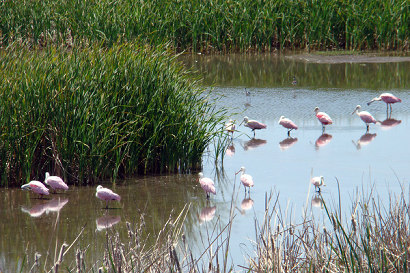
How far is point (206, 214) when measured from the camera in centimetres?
725

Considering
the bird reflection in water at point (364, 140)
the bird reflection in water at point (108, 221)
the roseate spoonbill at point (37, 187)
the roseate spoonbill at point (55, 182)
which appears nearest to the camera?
the bird reflection in water at point (108, 221)

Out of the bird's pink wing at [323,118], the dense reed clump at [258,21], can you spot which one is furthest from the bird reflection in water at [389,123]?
the dense reed clump at [258,21]

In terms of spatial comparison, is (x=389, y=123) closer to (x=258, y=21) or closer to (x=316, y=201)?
(x=316, y=201)

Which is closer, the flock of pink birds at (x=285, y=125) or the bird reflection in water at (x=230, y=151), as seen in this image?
the flock of pink birds at (x=285, y=125)

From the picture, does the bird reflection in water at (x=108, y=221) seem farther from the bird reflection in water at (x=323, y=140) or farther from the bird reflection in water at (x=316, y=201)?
the bird reflection in water at (x=323, y=140)

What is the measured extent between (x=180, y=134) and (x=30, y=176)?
1.79 m

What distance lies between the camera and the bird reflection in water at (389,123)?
11.7 metres

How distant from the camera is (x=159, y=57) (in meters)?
9.16

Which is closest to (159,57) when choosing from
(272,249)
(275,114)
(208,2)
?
(275,114)

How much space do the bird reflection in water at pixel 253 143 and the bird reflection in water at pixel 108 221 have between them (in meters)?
3.61

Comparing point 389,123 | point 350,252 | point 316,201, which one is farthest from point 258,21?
point 350,252

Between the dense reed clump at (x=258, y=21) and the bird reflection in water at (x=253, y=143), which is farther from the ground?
the dense reed clump at (x=258, y=21)

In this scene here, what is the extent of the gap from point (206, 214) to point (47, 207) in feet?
5.52

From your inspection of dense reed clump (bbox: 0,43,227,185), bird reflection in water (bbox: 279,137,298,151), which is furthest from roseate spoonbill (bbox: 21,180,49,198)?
bird reflection in water (bbox: 279,137,298,151)
